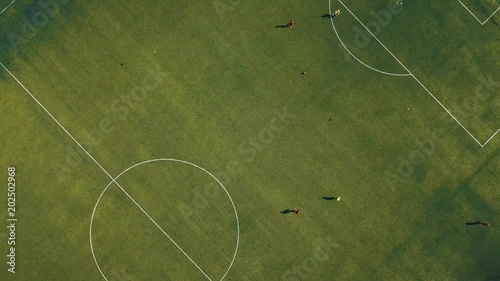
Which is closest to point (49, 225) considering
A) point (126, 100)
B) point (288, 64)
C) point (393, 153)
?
point (126, 100)

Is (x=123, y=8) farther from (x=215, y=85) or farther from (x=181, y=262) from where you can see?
(x=181, y=262)

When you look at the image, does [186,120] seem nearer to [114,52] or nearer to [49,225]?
[114,52]

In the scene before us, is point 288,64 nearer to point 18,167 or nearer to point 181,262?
point 181,262

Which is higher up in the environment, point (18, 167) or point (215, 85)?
point (215, 85)

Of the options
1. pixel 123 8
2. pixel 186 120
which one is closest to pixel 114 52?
pixel 123 8

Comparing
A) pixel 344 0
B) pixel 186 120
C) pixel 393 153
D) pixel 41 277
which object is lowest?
pixel 41 277

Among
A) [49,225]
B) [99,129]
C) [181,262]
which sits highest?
[99,129]
